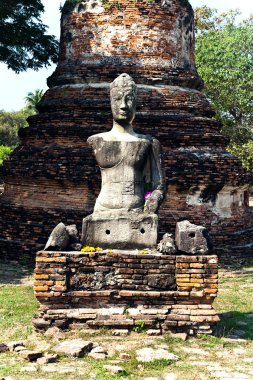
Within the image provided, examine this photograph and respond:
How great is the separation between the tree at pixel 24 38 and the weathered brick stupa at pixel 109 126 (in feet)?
3.56

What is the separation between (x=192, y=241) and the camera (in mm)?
5316

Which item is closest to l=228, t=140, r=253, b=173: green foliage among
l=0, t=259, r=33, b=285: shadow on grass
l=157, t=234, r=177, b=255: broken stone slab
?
l=0, t=259, r=33, b=285: shadow on grass

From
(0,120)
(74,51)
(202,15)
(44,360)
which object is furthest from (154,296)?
(0,120)

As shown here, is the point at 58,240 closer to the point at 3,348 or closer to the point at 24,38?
the point at 3,348

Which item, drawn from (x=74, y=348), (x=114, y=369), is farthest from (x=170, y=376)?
(x=74, y=348)

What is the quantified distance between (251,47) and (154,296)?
638 inches

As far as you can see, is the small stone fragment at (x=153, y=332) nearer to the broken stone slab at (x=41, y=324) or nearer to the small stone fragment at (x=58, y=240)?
the broken stone slab at (x=41, y=324)

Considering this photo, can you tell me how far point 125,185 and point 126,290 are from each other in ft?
3.86

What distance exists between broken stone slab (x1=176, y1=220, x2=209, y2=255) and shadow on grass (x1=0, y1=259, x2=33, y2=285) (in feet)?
12.0

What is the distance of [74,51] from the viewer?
1104 centimetres

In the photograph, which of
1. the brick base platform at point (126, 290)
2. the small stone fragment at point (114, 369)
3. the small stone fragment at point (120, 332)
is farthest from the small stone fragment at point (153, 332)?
the small stone fragment at point (114, 369)

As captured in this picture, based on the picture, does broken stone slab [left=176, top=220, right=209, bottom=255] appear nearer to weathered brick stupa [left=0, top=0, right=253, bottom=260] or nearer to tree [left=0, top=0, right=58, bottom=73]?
weathered brick stupa [left=0, top=0, right=253, bottom=260]

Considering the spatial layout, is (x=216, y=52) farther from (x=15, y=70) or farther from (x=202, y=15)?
(x=15, y=70)

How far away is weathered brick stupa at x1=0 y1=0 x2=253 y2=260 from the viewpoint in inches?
391
